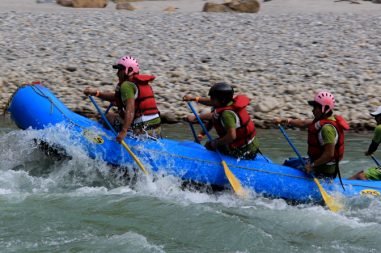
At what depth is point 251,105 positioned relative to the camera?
1359 centimetres

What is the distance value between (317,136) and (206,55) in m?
7.98

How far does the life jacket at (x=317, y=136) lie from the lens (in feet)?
27.0

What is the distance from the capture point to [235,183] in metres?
8.42

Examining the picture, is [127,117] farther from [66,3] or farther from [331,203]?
[66,3]

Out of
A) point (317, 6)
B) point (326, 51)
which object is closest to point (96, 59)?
point (326, 51)

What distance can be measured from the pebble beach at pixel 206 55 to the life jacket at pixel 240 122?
4.57m

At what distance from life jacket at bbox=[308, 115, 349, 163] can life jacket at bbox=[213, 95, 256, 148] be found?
2.10ft

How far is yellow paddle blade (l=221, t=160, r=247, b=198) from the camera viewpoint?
840 centimetres

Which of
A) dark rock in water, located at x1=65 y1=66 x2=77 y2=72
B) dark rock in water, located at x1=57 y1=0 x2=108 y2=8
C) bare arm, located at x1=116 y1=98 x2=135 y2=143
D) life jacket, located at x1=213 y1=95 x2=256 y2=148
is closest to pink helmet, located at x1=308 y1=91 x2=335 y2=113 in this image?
life jacket, located at x1=213 y1=95 x2=256 y2=148

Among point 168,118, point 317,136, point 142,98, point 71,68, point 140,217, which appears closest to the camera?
point 140,217

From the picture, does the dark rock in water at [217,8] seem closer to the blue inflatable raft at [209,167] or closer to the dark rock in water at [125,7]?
the dark rock in water at [125,7]

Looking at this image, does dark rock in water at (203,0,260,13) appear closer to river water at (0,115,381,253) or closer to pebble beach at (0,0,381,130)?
pebble beach at (0,0,381,130)

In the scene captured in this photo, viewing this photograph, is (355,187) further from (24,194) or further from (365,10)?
(365,10)

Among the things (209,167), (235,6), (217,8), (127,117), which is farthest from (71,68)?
(235,6)
